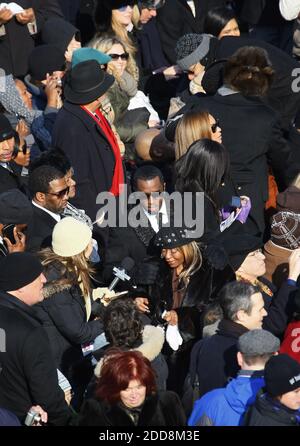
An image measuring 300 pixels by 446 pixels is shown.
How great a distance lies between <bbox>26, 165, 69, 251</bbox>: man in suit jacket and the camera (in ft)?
24.4

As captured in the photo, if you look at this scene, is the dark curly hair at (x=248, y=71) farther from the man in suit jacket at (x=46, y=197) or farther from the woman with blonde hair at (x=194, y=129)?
the man in suit jacket at (x=46, y=197)

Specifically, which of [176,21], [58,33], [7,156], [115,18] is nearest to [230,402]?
[7,156]

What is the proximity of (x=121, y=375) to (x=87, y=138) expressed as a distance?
3.06 meters

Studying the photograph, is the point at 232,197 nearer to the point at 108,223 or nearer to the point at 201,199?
the point at 201,199

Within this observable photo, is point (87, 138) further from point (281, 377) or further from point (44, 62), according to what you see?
point (281, 377)

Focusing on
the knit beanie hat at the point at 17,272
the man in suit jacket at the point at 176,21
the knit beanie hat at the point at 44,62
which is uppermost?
the knit beanie hat at the point at 17,272

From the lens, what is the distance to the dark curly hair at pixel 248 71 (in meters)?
8.06

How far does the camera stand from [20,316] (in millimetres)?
5980

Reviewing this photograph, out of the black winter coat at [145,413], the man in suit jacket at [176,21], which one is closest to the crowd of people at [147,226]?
the black winter coat at [145,413]

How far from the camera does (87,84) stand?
8.27 m

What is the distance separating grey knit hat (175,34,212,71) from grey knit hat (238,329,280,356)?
363cm

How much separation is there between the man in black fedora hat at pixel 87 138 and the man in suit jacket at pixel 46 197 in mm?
694

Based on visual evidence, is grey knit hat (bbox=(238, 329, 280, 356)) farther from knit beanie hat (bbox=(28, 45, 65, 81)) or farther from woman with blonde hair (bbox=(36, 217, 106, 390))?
knit beanie hat (bbox=(28, 45, 65, 81))
